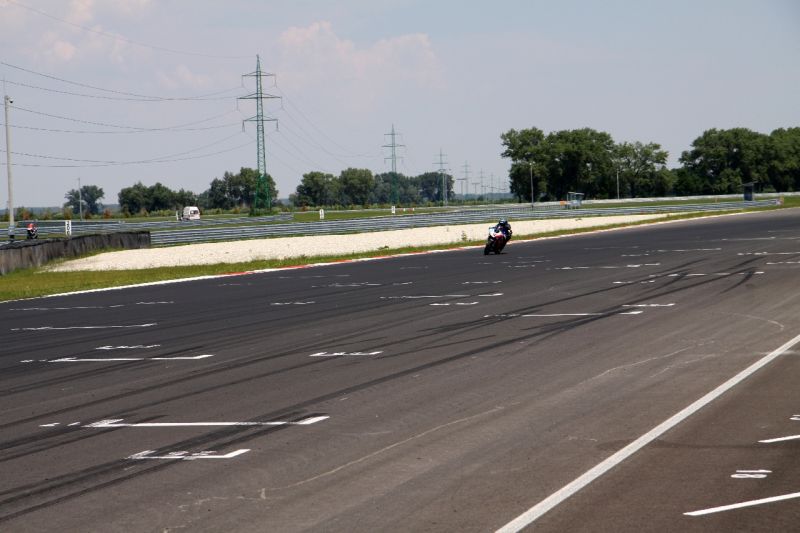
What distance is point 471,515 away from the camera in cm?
664

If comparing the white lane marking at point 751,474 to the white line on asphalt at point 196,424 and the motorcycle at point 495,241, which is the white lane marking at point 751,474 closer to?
the white line on asphalt at point 196,424

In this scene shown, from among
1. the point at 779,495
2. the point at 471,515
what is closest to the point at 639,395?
the point at 779,495

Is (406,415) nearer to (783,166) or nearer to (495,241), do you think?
(495,241)

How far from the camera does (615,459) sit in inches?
314

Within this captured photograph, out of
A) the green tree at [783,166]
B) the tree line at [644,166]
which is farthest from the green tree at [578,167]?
the green tree at [783,166]

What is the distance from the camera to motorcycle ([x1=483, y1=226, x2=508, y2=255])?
40.2m

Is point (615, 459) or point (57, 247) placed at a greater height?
point (57, 247)

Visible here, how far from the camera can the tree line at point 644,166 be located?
590 ft

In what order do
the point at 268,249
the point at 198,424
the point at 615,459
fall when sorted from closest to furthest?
the point at 615,459 < the point at 198,424 < the point at 268,249

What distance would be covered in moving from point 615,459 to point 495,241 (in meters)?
32.6

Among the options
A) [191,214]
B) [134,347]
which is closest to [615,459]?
[134,347]

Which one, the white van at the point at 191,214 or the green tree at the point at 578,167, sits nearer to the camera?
the white van at the point at 191,214

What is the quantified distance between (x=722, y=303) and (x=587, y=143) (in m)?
164

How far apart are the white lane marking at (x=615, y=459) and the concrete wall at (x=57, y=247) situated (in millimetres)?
33121
